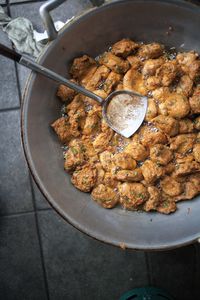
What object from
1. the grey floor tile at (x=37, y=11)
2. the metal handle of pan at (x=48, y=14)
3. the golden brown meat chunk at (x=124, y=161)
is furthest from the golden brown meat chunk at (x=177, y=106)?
the grey floor tile at (x=37, y=11)

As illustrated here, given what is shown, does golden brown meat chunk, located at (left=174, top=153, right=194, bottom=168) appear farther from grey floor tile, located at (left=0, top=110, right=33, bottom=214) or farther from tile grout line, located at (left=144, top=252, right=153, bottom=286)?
grey floor tile, located at (left=0, top=110, right=33, bottom=214)

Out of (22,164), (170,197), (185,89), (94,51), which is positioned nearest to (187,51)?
(185,89)

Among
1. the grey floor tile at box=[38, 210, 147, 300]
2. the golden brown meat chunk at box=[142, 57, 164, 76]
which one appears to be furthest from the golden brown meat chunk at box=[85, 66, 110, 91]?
the grey floor tile at box=[38, 210, 147, 300]

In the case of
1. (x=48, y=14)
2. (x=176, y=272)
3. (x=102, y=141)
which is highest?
(x=48, y=14)

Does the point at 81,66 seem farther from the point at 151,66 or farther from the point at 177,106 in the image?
the point at 177,106

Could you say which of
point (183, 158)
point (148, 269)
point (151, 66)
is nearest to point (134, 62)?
point (151, 66)

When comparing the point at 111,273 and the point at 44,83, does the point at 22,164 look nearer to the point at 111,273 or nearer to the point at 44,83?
the point at 44,83
